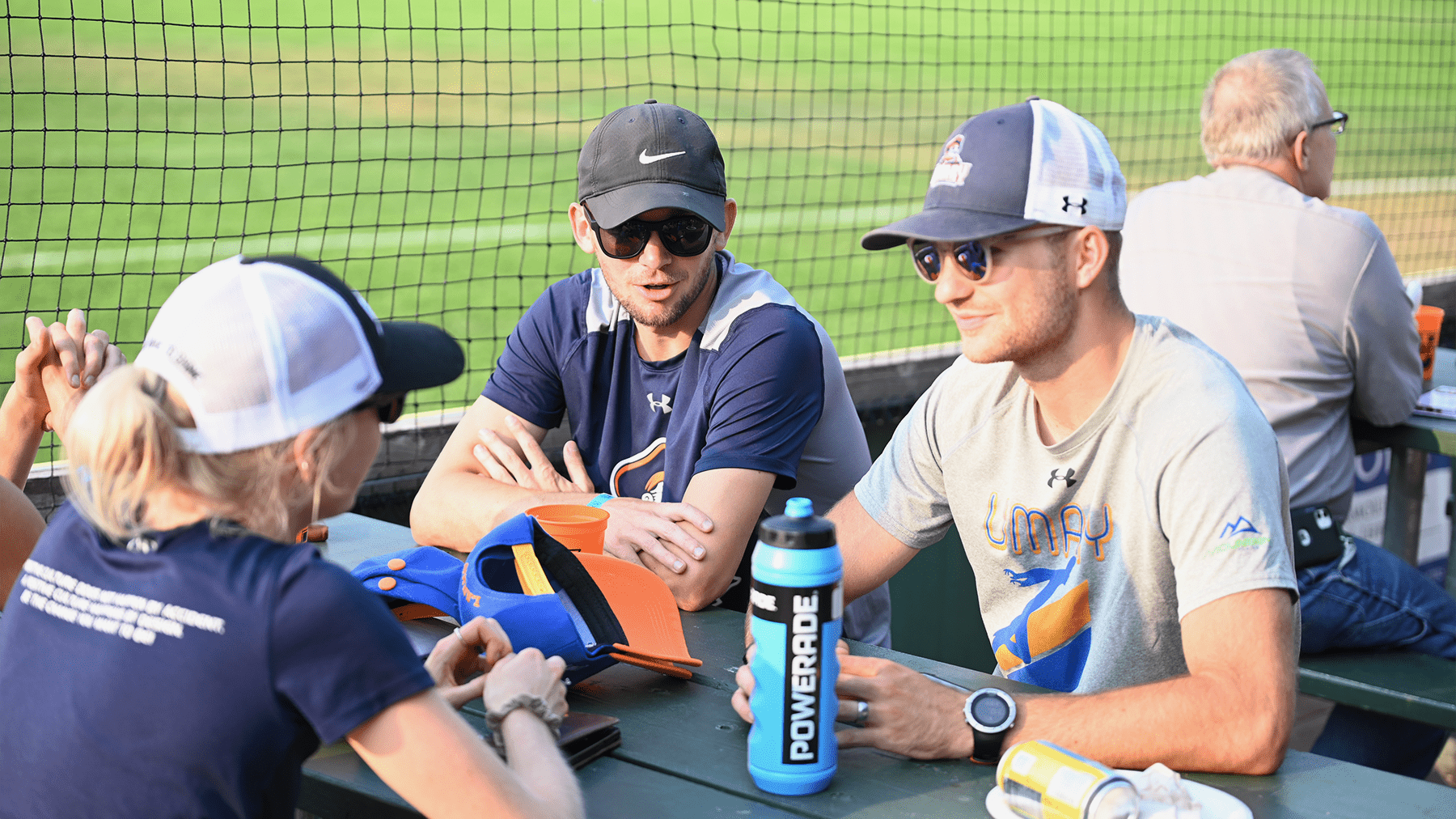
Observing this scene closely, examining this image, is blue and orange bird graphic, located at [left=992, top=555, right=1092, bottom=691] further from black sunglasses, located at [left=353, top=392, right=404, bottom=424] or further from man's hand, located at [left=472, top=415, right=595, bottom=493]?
black sunglasses, located at [left=353, top=392, right=404, bottom=424]

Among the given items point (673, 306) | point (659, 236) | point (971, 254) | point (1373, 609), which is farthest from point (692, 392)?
point (1373, 609)

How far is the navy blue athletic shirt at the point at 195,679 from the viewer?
1.42 meters

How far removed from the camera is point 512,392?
3.33 metres

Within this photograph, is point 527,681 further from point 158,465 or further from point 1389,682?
point 1389,682

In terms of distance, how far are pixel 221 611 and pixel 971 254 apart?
1367 millimetres

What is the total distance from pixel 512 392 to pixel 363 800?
1.67m

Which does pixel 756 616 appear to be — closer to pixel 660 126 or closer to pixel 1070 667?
pixel 1070 667

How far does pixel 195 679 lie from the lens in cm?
143

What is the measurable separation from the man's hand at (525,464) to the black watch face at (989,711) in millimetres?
1423

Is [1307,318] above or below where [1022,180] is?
below

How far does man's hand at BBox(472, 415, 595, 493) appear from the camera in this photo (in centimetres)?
310

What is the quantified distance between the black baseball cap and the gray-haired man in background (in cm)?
178

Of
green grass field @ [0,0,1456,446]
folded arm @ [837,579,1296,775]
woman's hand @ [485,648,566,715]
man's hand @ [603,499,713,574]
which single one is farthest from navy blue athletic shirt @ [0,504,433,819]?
green grass field @ [0,0,1456,446]

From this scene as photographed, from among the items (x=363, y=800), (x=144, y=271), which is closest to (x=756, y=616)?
(x=363, y=800)
